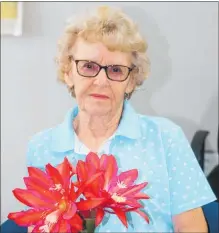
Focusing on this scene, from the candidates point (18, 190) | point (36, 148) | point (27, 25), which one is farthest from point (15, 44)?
point (18, 190)

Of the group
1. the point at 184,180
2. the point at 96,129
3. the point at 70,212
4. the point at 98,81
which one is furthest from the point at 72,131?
the point at 70,212

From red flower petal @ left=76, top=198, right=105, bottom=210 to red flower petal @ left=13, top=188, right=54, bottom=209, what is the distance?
5 cm

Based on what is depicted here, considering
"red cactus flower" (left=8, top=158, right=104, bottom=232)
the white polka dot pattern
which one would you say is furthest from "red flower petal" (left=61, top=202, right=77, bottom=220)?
the white polka dot pattern

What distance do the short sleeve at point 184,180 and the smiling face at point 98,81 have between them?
0.19m

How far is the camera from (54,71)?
49.5 inches

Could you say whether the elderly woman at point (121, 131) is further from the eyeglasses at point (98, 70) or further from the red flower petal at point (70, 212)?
the red flower petal at point (70, 212)

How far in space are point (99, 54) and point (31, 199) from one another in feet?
1.33

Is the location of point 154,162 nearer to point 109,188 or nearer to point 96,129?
point 96,129

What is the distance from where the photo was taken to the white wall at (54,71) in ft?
4.07

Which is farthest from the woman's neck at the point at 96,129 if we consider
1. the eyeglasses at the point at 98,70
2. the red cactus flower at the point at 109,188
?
the red cactus flower at the point at 109,188

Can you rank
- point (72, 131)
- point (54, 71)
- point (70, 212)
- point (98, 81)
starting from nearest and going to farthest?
point (70, 212) → point (98, 81) → point (72, 131) → point (54, 71)

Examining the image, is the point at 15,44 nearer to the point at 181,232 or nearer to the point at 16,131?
the point at 16,131

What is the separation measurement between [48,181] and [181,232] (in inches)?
18.5

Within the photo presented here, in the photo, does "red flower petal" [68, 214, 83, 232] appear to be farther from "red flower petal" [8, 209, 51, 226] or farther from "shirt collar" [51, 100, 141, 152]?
"shirt collar" [51, 100, 141, 152]
